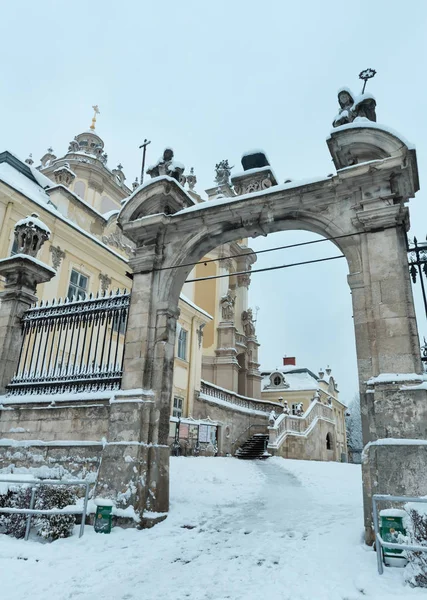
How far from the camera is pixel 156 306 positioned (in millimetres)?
9102

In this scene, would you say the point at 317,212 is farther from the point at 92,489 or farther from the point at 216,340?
the point at 216,340

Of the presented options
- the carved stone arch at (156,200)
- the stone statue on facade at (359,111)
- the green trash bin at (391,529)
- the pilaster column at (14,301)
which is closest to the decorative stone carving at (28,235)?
the pilaster column at (14,301)

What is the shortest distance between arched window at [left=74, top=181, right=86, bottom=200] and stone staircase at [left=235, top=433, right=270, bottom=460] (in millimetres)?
18893

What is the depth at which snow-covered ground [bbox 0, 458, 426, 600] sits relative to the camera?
4770 mm

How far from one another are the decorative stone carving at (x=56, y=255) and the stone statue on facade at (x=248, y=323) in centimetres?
1875

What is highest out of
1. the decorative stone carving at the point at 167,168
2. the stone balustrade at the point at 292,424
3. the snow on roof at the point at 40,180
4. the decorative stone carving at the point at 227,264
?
the decorative stone carving at the point at 227,264

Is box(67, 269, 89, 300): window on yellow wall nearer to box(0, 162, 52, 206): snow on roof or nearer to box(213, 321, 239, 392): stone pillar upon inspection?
box(0, 162, 52, 206): snow on roof

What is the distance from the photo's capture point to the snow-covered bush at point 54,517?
22.1 feet

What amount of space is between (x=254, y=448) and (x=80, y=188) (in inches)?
792

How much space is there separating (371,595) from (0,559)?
4.49m

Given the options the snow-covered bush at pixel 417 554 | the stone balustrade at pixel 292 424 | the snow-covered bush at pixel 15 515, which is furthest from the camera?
the stone balustrade at pixel 292 424

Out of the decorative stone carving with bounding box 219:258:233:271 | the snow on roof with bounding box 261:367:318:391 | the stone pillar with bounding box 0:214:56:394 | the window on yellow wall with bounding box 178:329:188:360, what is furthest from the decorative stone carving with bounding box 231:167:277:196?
the snow on roof with bounding box 261:367:318:391

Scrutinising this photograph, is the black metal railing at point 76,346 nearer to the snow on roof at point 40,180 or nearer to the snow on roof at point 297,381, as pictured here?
the snow on roof at point 40,180

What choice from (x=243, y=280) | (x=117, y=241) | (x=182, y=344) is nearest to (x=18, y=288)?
(x=182, y=344)
